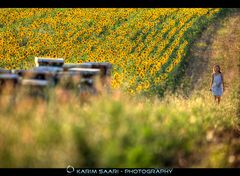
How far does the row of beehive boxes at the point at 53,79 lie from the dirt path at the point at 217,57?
6.28 meters

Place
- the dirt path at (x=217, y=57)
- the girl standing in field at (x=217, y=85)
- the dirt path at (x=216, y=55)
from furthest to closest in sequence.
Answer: the dirt path at (x=216, y=55), the dirt path at (x=217, y=57), the girl standing in field at (x=217, y=85)

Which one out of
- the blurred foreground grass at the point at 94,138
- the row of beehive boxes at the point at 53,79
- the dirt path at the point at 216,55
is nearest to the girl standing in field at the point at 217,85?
the dirt path at the point at 216,55

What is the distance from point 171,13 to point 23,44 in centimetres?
819

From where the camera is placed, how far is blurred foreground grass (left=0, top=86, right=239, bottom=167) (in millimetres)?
7715

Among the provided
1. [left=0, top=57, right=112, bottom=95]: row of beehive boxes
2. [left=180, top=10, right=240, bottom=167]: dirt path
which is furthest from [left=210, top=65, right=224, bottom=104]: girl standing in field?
[left=0, top=57, right=112, bottom=95]: row of beehive boxes

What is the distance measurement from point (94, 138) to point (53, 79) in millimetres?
2943

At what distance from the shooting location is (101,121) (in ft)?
27.5

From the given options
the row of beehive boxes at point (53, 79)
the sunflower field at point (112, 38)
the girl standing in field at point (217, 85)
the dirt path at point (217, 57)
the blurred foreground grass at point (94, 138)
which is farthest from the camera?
the sunflower field at point (112, 38)

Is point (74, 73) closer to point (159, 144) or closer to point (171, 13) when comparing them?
point (159, 144)

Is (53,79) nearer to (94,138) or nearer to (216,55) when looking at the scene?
(94,138)

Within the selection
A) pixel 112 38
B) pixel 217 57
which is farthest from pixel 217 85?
pixel 112 38

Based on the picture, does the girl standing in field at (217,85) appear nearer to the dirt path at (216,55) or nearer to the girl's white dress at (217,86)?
the girl's white dress at (217,86)

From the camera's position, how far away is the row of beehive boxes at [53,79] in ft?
33.6

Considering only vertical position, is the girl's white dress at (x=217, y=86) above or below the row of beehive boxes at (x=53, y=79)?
below
